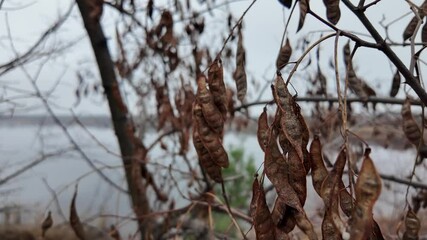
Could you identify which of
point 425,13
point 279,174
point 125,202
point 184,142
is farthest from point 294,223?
point 125,202

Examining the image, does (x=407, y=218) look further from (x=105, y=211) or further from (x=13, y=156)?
(x=105, y=211)

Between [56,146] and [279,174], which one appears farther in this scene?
[56,146]

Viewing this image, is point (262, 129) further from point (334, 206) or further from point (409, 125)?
point (409, 125)

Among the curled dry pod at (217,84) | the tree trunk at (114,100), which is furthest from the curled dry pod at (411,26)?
the tree trunk at (114,100)

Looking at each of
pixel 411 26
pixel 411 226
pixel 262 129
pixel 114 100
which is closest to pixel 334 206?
pixel 262 129

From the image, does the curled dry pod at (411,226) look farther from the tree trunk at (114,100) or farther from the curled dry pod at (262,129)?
the tree trunk at (114,100)

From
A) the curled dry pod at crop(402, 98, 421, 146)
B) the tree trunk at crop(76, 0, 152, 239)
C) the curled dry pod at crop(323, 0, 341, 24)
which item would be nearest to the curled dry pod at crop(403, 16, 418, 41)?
the curled dry pod at crop(402, 98, 421, 146)
